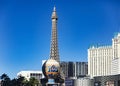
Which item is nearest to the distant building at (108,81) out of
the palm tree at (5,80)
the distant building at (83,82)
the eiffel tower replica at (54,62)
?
the distant building at (83,82)

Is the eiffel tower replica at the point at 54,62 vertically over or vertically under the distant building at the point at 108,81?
over

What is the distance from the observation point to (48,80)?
453ft

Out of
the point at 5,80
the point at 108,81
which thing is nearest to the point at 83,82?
the point at 108,81

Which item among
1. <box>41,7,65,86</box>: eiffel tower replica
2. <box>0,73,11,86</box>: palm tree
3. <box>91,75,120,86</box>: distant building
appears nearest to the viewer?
<box>0,73,11,86</box>: palm tree

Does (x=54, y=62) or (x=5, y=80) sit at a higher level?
(x=54, y=62)

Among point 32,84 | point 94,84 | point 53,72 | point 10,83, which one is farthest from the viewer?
point 94,84

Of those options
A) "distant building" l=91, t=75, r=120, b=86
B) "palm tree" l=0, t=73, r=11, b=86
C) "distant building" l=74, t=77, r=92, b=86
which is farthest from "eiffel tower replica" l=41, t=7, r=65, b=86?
"palm tree" l=0, t=73, r=11, b=86

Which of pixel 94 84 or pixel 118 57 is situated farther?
pixel 118 57

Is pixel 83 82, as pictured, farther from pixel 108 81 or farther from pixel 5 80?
pixel 5 80

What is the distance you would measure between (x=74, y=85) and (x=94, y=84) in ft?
104

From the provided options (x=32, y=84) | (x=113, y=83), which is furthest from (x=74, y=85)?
(x=32, y=84)

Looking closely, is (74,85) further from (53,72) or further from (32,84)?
(32,84)

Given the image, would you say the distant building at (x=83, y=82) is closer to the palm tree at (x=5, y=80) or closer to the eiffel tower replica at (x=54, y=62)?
the eiffel tower replica at (x=54, y=62)

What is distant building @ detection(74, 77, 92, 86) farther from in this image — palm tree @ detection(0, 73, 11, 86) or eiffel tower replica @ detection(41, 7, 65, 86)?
palm tree @ detection(0, 73, 11, 86)
